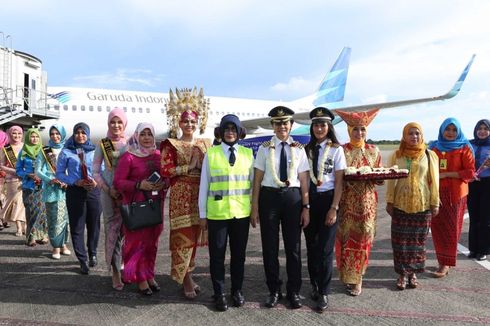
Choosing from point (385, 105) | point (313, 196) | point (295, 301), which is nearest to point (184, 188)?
point (313, 196)

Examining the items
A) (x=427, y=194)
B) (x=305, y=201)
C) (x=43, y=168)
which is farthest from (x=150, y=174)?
(x=427, y=194)

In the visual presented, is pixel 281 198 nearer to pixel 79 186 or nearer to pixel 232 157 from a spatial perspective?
pixel 232 157

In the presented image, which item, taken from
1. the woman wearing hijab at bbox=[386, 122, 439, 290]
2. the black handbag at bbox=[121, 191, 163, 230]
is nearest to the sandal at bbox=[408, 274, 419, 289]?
the woman wearing hijab at bbox=[386, 122, 439, 290]

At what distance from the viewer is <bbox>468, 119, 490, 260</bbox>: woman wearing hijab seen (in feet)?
17.2

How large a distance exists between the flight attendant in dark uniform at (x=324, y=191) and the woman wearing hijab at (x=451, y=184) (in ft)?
6.19

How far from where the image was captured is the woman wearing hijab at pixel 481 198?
5.25 metres

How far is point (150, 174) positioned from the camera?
154 inches

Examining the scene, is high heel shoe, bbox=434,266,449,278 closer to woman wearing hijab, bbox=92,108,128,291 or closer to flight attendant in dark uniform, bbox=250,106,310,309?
flight attendant in dark uniform, bbox=250,106,310,309

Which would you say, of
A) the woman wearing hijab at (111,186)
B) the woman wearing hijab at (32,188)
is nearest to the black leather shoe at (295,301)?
the woman wearing hijab at (111,186)

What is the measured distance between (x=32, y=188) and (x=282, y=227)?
4475mm

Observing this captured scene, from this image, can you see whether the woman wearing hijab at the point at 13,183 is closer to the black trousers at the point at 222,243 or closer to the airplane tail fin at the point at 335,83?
the black trousers at the point at 222,243

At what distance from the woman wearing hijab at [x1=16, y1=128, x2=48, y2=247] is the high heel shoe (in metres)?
5.80

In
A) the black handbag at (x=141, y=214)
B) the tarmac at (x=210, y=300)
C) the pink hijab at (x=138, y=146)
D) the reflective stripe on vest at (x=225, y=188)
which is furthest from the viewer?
the pink hijab at (x=138, y=146)

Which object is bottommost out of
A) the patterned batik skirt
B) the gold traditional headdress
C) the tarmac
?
the tarmac
